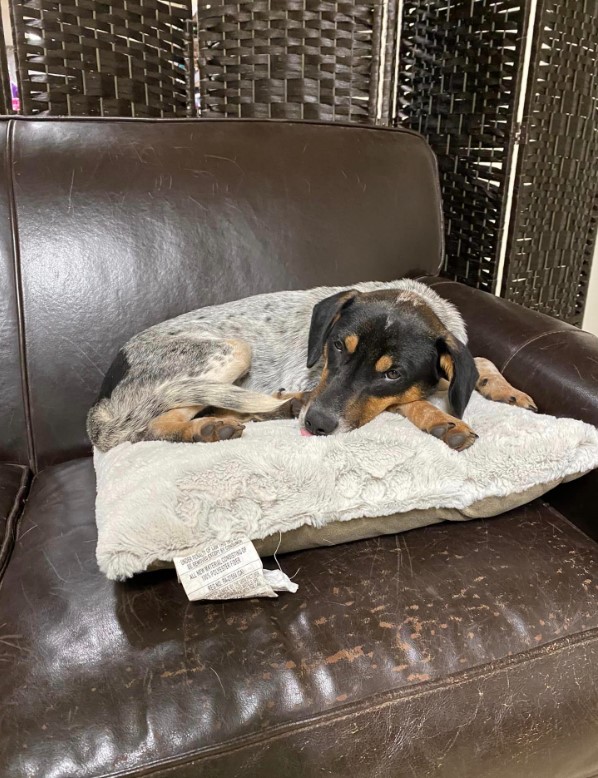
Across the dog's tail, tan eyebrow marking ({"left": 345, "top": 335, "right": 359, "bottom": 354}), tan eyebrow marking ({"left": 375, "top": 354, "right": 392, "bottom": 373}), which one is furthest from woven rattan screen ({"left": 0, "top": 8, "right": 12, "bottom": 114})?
tan eyebrow marking ({"left": 375, "top": 354, "right": 392, "bottom": 373})

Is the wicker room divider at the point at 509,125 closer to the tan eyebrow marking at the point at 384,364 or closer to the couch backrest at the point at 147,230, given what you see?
the couch backrest at the point at 147,230

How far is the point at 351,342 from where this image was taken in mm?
1594

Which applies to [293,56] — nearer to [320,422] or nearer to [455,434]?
[320,422]

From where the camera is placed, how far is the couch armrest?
1404 millimetres

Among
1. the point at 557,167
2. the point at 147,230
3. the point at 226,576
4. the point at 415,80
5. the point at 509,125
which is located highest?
the point at 415,80

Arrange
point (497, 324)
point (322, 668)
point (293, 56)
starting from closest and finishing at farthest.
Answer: point (322, 668), point (497, 324), point (293, 56)

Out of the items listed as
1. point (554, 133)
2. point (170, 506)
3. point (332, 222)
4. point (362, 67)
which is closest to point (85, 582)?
point (170, 506)

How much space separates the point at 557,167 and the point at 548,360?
127 centimetres

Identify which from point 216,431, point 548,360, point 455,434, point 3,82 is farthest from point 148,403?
point 3,82

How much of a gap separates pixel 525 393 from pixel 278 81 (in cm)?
143

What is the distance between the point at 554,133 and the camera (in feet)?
7.80

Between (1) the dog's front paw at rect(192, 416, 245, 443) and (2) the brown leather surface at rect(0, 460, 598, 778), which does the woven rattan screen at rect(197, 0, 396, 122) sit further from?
(2) the brown leather surface at rect(0, 460, 598, 778)

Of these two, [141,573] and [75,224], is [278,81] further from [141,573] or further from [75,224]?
[141,573]

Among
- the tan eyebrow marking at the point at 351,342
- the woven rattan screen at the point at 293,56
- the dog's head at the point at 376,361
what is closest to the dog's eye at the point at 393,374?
the dog's head at the point at 376,361
